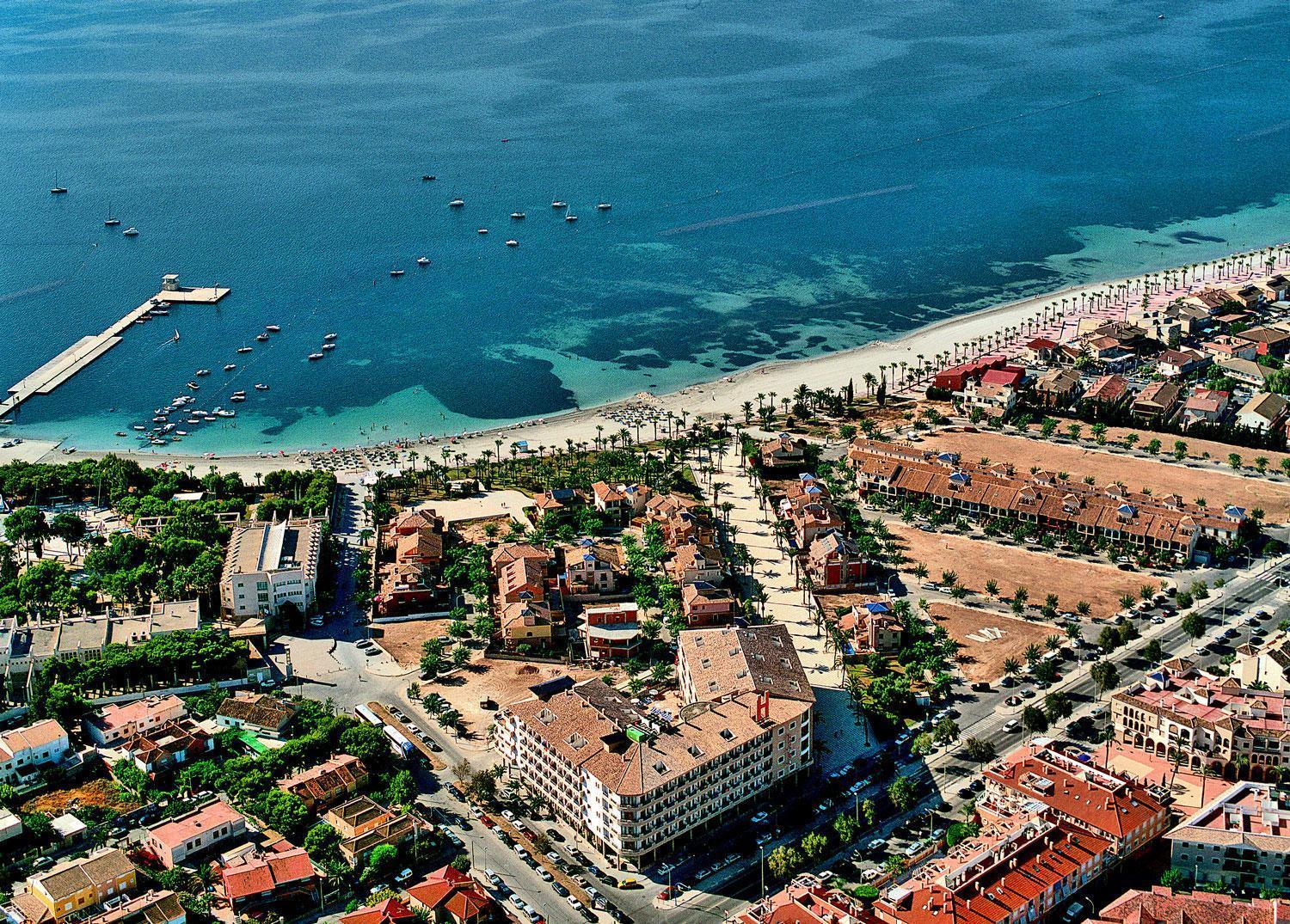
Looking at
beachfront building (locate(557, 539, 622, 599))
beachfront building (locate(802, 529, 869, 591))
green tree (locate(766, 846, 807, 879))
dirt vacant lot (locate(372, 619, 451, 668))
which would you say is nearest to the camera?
green tree (locate(766, 846, 807, 879))

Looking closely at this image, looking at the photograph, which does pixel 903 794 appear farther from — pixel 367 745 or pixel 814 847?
pixel 367 745

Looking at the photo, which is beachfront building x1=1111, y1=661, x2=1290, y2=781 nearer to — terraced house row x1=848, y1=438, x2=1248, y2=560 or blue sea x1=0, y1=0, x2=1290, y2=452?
terraced house row x1=848, y1=438, x2=1248, y2=560

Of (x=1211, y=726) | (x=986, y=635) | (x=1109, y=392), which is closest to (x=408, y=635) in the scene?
(x=986, y=635)

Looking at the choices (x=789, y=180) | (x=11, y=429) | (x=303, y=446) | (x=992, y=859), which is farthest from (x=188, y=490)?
(x=789, y=180)

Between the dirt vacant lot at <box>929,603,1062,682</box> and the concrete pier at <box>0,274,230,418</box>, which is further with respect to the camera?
the concrete pier at <box>0,274,230,418</box>

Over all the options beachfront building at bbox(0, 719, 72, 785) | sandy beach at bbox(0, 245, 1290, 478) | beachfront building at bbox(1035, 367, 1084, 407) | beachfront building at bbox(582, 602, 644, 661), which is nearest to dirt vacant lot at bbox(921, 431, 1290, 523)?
beachfront building at bbox(1035, 367, 1084, 407)

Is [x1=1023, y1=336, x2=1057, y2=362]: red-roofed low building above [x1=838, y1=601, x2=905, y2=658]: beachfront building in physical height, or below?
above
